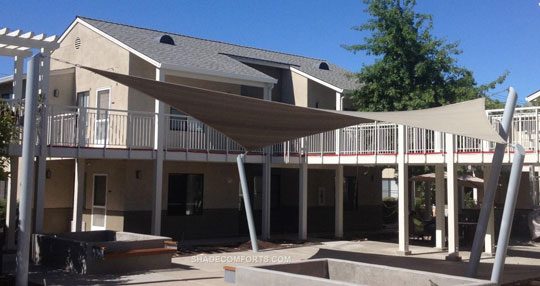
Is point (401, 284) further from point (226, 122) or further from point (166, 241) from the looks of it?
point (166, 241)

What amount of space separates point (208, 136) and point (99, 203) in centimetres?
408

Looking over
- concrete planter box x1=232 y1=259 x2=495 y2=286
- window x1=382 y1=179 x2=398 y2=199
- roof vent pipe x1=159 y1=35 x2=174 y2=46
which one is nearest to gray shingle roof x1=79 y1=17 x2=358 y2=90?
roof vent pipe x1=159 y1=35 x2=174 y2=46

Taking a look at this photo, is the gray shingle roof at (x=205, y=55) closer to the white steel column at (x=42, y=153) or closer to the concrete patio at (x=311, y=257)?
the white steel column at (x=42, y=153)

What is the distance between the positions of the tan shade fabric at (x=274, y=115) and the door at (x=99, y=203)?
25.5 feet

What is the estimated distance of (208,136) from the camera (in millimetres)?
17484

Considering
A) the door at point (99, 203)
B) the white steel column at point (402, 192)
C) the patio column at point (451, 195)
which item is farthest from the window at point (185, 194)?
the patio column at point (451, 195)

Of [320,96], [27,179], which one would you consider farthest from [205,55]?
[27,179]

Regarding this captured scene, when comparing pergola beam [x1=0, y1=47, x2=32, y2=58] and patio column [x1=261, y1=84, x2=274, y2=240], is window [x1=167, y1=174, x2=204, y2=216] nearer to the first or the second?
patio column [x1=261, y1=84, x2=274, y2=240]

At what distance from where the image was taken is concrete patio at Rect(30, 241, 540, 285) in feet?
36.4

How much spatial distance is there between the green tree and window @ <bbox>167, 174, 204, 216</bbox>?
6330 mm

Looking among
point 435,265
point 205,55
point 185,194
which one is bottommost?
point 435,265

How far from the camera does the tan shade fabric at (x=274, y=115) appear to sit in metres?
8.38

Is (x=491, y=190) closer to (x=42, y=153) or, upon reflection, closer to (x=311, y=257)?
(x=311, y=257)

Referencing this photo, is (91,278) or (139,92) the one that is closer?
(91,278)
